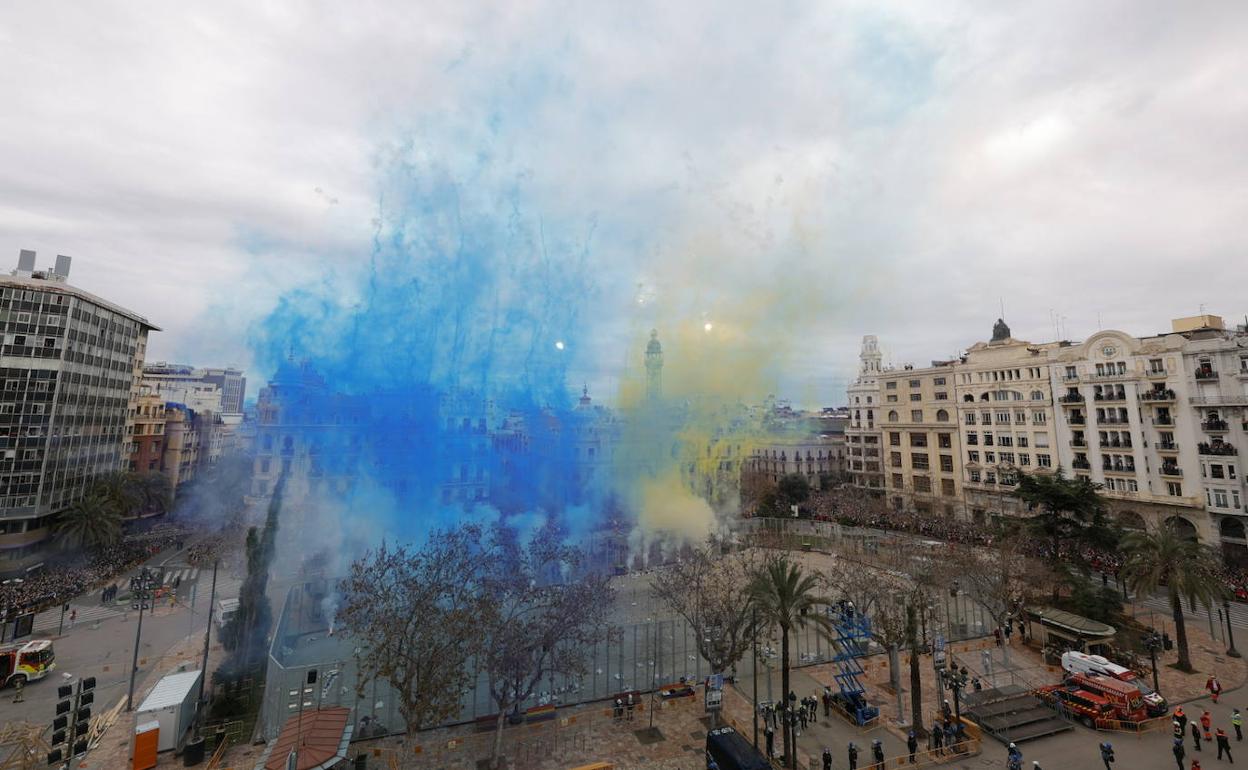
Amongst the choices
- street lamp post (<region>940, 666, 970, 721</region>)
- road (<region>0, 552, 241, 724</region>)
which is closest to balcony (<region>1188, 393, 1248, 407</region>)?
street lamp post (<region>940, 666, 970, 721</region>)

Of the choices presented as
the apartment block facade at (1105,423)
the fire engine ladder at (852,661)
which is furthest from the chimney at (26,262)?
the apartment block facade at (1105,423)

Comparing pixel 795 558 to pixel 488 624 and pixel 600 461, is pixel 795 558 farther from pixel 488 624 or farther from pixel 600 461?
pixel 488 624

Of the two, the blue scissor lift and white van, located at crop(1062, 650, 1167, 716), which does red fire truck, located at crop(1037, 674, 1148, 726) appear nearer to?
white van, located at crop(1062, 650, 1167, 716)

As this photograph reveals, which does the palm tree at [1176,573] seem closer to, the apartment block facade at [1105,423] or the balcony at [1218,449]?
the balcony at [1218,449]

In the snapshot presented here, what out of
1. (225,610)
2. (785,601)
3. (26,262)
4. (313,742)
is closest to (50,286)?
(26,262)

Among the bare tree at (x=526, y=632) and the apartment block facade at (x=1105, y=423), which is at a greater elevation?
the apartment block facade at (x=1105, y=423)

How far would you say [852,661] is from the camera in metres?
28.7

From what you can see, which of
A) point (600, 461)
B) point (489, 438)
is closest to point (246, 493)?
point (489, 438)

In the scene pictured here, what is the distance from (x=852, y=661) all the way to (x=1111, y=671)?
10.9 m

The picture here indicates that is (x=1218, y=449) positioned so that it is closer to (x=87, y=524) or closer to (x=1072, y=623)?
(x=1072, y=623)

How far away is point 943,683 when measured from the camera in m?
26.6

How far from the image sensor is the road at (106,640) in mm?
25406

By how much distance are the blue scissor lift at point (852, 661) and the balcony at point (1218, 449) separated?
125ft

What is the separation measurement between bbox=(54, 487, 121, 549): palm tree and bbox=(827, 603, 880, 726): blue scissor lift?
2335 inches
